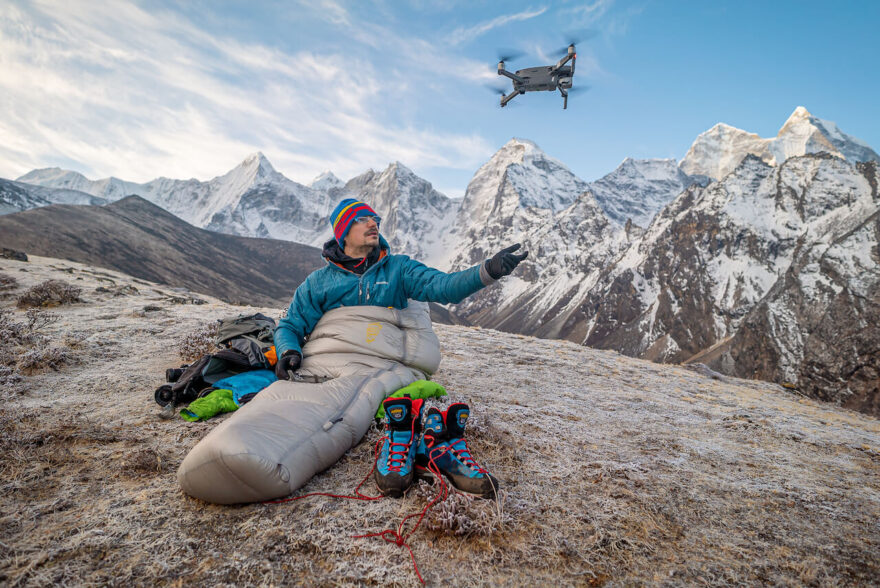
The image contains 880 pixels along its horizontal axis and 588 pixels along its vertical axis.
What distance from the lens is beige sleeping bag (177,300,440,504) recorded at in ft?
8.89

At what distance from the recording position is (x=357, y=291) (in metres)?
4.98

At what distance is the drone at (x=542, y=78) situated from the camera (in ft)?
50.4

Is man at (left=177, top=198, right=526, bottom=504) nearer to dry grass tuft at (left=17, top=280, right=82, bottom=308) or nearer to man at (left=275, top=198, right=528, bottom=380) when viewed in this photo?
man at (left=275, top=198, right=528, bottom=380)

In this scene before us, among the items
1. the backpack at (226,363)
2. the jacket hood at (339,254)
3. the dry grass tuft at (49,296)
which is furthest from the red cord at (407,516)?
the dry grass tuft at (49,296)

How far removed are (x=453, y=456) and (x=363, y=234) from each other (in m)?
2.78

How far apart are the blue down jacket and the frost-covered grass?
1411 mm

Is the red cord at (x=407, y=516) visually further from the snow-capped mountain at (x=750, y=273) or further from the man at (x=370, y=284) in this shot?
the snow-capped mountain at (x=750, y=273)

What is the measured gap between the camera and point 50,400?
4598mm

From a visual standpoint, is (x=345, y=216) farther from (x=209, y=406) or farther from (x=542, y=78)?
(x=542, y=78)

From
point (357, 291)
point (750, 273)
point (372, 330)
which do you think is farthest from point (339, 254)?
point (750, 273)

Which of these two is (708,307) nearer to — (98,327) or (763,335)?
(763,335)

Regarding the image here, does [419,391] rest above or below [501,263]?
below

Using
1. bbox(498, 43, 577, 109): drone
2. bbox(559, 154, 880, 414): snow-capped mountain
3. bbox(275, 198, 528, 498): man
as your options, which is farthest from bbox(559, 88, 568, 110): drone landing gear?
bbox(559, 154, 880, 414): snow-capped mountain

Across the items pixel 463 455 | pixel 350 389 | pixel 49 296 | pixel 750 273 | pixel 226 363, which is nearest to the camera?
pixel 463 455
